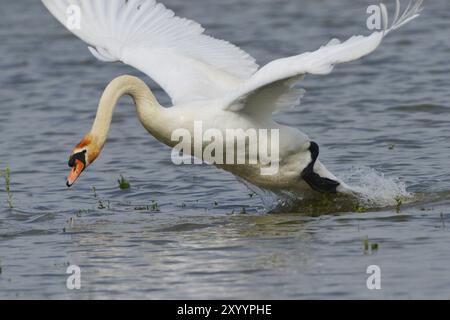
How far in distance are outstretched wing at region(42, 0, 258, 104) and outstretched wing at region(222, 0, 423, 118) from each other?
1234 mm

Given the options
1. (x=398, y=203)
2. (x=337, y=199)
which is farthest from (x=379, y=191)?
(x=398, y=203)

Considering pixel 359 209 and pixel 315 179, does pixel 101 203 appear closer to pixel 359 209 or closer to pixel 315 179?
pixel 315 179

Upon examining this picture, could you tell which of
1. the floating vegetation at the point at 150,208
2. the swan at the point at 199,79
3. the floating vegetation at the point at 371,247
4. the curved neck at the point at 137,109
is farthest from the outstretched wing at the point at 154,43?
the floating vegetation at the point at 371,247

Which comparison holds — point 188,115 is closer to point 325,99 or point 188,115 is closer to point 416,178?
point 416,178

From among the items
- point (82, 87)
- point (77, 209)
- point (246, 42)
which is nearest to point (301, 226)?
point (77, 209)

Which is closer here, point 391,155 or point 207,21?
point 391,155

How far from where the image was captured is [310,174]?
11008mm

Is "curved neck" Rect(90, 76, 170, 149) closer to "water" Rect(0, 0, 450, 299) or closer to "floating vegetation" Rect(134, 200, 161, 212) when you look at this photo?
"water" Rect(0, 0, 450, 299)

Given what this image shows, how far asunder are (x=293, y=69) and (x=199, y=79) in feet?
7.43

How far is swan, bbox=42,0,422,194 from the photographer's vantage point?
949 centimetres

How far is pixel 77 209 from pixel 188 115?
1.98 m

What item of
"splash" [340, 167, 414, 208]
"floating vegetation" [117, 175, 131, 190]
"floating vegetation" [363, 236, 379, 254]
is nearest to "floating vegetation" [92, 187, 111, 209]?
"floating vegetation" [117, 175, 131, 190]

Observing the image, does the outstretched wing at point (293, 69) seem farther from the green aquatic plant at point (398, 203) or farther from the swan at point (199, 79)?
the green aquatic plant at point (398, 203)

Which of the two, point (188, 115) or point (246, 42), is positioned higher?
point (246, 42)
